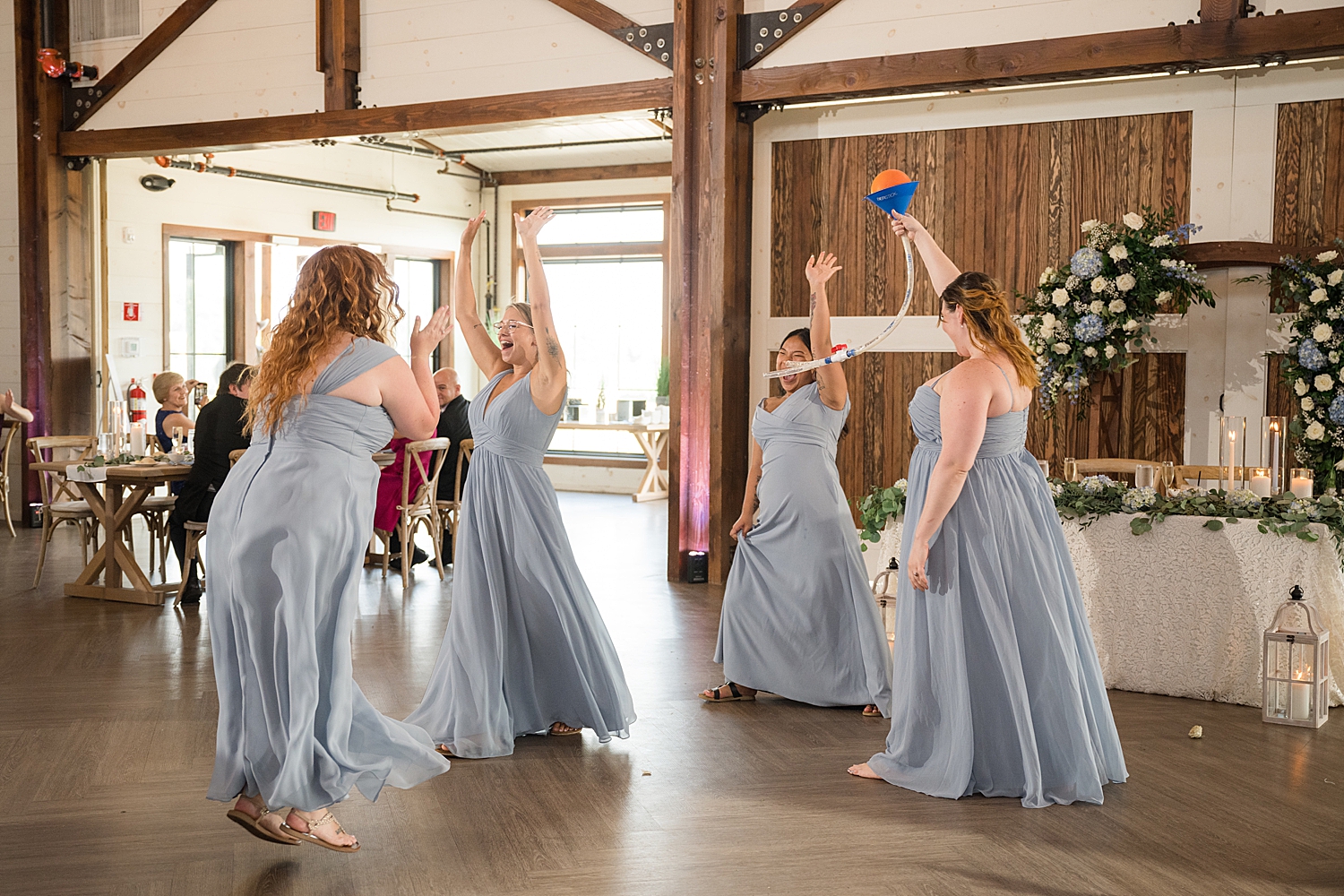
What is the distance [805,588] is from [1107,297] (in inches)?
116

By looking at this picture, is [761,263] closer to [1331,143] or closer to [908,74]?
[908,74]

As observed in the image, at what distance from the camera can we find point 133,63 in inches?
379

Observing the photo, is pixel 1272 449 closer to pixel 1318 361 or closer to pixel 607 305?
pixel 1318 361

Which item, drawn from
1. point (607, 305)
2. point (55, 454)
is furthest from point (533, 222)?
point (607, 305)

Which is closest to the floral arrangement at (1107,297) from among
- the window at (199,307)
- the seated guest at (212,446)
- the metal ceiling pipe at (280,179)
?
the seated guest at (212,446)

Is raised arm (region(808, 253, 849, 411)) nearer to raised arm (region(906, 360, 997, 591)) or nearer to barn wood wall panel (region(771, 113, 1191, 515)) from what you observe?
raised arm (region(906, 360, 997, 591))

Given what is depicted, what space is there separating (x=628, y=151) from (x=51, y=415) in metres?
6.25

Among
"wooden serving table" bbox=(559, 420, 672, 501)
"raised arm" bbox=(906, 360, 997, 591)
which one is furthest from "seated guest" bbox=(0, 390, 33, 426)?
"raised arm" bbox=(906, 360, 997, 591)

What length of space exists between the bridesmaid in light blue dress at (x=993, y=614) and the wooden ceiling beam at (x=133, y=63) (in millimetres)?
7804

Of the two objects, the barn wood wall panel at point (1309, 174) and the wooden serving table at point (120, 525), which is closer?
the barn wood wall panel at point (1309, 174)

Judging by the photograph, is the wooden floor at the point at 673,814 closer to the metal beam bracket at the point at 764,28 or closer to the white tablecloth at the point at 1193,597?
the white tablecloth at the point at 1193,597

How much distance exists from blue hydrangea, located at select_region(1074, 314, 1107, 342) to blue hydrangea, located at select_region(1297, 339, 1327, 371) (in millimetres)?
954

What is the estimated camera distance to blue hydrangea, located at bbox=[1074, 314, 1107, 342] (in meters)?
6.52

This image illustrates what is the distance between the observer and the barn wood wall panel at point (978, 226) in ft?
22.9
